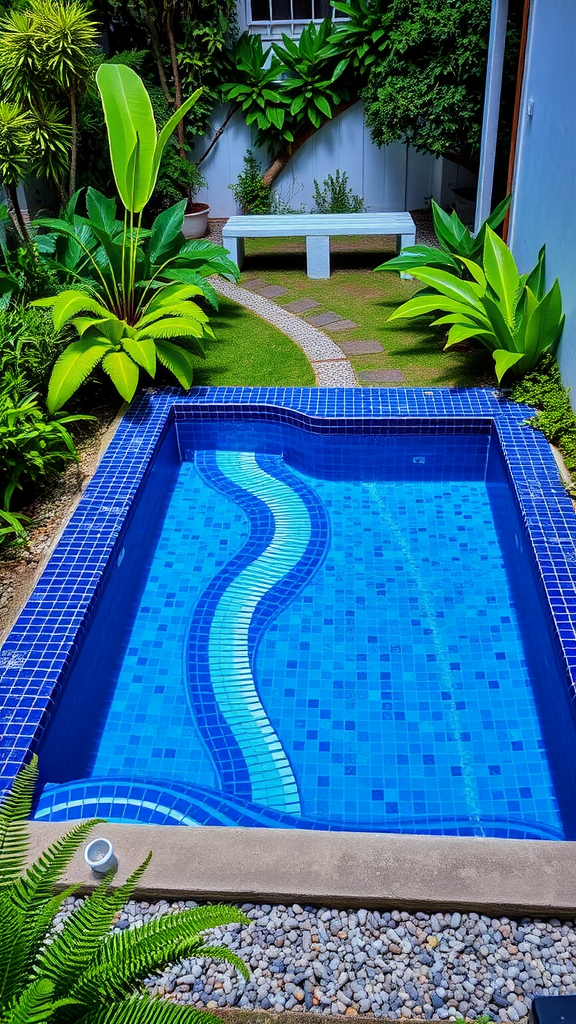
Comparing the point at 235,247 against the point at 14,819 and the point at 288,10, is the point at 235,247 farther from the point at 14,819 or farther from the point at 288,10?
the point at 14,819

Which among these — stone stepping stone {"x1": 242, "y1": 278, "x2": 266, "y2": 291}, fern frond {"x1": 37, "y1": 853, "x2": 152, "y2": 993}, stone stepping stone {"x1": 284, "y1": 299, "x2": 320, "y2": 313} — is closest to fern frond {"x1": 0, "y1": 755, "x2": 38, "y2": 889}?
fern frond {"x1": 37, "y1": 853, "x2": 152, "y2": 993}

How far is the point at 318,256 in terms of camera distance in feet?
29.6

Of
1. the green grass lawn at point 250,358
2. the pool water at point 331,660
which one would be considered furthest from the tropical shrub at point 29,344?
the green grass lawn at point 250,358

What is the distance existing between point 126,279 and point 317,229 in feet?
9.12

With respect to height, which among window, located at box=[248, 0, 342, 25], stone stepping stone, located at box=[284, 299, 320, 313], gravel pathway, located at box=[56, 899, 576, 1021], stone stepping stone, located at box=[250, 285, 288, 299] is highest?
window, located at box=[248, 0, 342, 25]

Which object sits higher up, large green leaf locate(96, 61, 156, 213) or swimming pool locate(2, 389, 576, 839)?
large green leaf locate(96, 61, 156, 213)

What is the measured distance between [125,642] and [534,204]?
4.97m

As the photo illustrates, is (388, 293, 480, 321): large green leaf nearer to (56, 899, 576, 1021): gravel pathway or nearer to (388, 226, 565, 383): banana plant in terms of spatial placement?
(388, 226, 565, 383): banana plant

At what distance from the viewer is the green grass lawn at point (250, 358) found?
6852mm

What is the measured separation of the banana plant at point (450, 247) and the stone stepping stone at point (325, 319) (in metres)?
0.72

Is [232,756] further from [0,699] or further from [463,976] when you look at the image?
[463,976]

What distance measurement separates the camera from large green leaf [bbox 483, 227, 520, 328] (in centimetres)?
634

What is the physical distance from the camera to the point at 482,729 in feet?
13.3

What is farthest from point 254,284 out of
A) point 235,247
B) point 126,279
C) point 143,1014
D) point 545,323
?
point 143,1014
